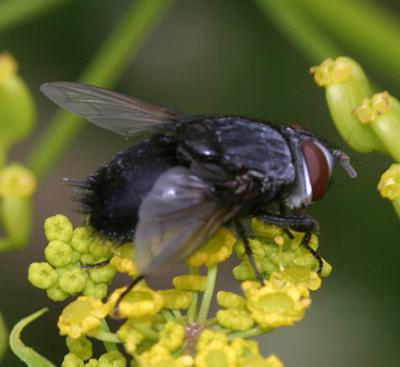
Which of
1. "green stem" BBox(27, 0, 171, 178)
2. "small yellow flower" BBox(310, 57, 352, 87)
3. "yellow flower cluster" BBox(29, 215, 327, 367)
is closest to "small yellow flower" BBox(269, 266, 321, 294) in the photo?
"yellow flower cluster" BBox(29, 215, 327, 367)

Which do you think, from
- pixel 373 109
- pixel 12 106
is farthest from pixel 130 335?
pixel 373 109

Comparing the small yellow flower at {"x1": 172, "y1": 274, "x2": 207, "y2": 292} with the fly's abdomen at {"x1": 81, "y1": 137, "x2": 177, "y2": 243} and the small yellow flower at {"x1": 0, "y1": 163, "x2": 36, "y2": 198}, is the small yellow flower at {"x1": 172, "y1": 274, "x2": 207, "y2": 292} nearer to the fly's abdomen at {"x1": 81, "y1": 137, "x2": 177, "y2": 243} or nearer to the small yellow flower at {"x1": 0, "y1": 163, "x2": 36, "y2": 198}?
the fly's abdomen at {"x1": 81, "y1": 137, "x2": 177, "y2": 243}

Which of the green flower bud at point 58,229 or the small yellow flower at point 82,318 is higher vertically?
the green flower bud at point 58,229

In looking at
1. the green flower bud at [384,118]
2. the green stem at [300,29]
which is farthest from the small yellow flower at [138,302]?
the green stem at [300,29]

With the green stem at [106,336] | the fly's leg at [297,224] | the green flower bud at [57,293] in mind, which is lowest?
the green flower bud at [57,293]

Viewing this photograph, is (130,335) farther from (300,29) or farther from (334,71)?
(300,29)

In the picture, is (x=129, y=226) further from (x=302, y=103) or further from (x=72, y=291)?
(x=302, y=103)

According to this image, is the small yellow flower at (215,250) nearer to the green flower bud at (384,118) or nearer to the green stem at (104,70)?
the green flower bud at (384,118)
